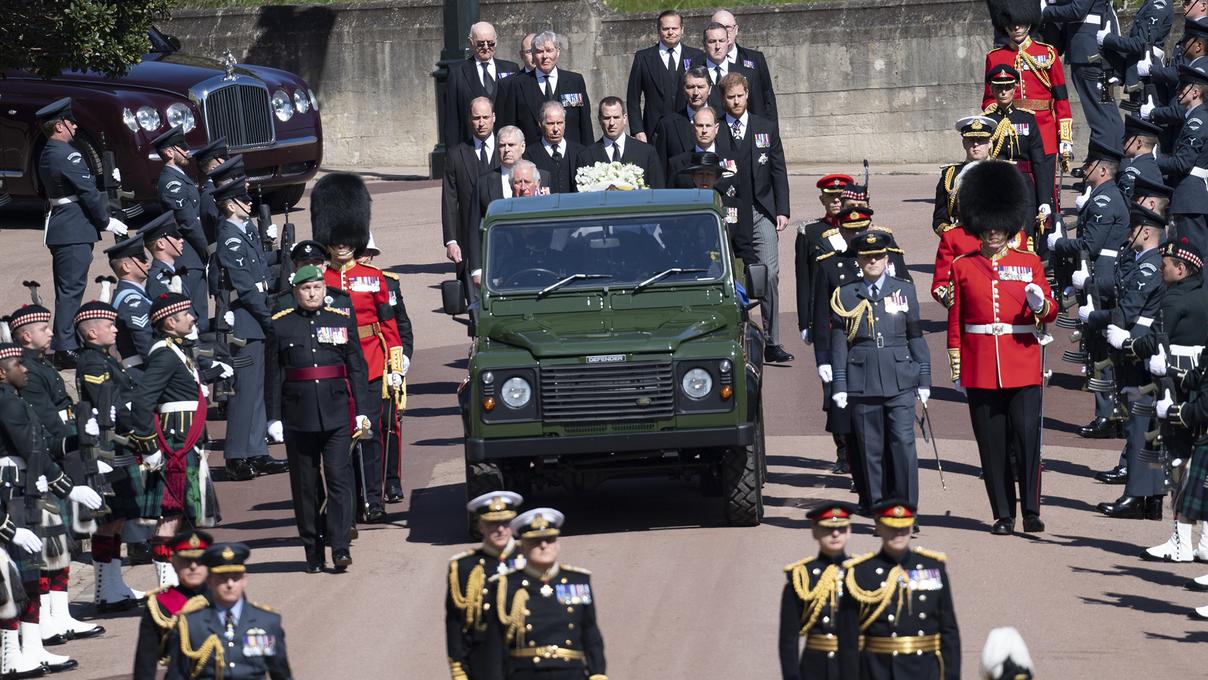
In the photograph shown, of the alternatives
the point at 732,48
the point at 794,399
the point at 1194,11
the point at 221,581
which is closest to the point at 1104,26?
the point at 1194,11

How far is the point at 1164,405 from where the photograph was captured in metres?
12.7

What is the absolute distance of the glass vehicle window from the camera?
14.4 metres

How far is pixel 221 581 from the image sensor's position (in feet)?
28.8

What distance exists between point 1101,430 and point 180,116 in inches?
448

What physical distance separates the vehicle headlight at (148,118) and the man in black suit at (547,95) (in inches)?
219

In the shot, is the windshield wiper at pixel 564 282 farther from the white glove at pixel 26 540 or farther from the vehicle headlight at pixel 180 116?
the vehicle headlight at pixel 180 116

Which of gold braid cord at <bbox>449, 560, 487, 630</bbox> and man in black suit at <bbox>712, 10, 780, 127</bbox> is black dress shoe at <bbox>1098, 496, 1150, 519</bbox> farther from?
man in black suit at <bbox>712, 10, 780, 127</bbox>

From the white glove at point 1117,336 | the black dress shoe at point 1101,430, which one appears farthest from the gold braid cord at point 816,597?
the black dress shoe at point 1101,430

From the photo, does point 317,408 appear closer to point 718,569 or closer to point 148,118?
point 718,569

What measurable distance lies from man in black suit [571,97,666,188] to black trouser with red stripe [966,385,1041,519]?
4.46 metres

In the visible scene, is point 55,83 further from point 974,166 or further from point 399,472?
point 974,166

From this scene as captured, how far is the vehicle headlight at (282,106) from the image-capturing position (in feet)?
81.2

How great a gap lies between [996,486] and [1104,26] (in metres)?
11.4

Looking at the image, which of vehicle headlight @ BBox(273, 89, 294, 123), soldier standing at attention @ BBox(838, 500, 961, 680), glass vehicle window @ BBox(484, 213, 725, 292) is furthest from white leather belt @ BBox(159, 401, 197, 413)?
vehicle headlight @ BBox(273, 89, 294, 123)
